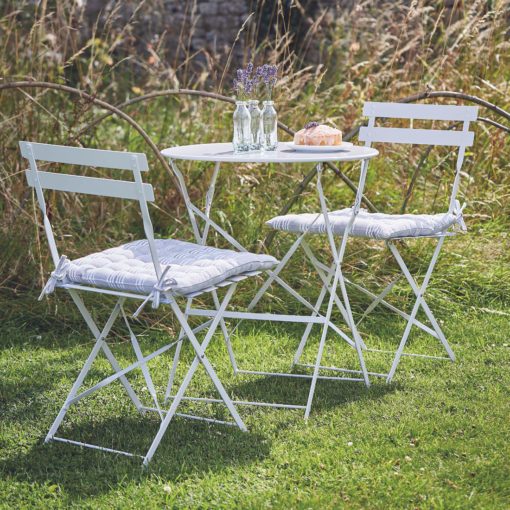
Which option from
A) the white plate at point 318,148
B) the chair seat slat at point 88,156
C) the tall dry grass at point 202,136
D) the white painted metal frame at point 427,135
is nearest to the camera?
the chair seat slat at point 88,156

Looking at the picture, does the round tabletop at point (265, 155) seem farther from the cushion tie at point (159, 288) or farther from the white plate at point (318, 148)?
the cushion tie at point (159, 288)

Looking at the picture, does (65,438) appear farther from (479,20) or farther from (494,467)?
(479,20)

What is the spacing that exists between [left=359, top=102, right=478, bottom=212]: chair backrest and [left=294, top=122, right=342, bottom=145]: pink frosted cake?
1.61ft

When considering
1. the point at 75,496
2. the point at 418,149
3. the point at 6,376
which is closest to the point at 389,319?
the point at 418,149

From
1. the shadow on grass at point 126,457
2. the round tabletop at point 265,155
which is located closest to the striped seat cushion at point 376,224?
the round tabletop at point 265,155

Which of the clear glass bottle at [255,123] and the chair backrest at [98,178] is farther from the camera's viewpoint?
the clear glass bottle at [255,123]

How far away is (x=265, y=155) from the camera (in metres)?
3.64

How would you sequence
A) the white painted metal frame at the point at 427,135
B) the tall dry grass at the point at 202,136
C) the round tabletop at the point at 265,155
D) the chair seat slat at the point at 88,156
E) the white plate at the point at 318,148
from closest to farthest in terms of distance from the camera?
the chair seat slat at the point at 88,156 < the round tabletop at the point at 265,155 < the white plate at the point at 318,148 < the white painted metal frame at the point at 427,135 < the tall dry grass at the point at 202,136

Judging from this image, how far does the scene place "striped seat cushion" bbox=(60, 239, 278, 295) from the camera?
3.14 m

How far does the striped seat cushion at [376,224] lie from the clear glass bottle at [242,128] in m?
0.40

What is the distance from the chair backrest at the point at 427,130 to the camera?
4.17 metres

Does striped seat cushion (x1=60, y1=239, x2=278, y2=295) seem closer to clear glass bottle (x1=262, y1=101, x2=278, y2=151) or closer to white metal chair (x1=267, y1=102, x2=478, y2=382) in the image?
white metal chair (x1=267, y1=102, x2=478, y2=382)

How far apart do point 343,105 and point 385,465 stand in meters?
3.16

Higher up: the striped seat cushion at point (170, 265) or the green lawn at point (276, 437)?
the striped seat cushion at point (170, 265)
